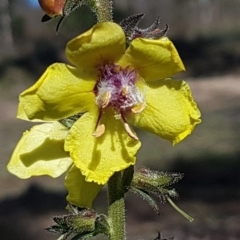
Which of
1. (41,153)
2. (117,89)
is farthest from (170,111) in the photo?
(41,153)

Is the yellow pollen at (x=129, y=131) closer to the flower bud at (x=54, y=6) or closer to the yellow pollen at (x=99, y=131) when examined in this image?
the yellow pollen at (x=99, y=131)

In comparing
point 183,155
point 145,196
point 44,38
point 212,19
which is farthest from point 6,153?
point 212,19

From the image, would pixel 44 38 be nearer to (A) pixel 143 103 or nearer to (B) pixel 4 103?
(B) pixel 4 103

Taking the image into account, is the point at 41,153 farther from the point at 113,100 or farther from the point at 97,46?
the point at 97,46

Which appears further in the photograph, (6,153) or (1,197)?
(6,153)

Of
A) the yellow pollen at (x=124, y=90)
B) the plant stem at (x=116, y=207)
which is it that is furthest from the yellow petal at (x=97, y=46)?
the plant stem at (x=116, y=207)

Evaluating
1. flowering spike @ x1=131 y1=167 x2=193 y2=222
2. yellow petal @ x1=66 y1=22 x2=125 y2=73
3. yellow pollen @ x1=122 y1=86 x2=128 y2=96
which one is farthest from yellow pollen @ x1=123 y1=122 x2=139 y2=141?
flowering spike @ x1=131 y1=167 x2=193 y2=222
